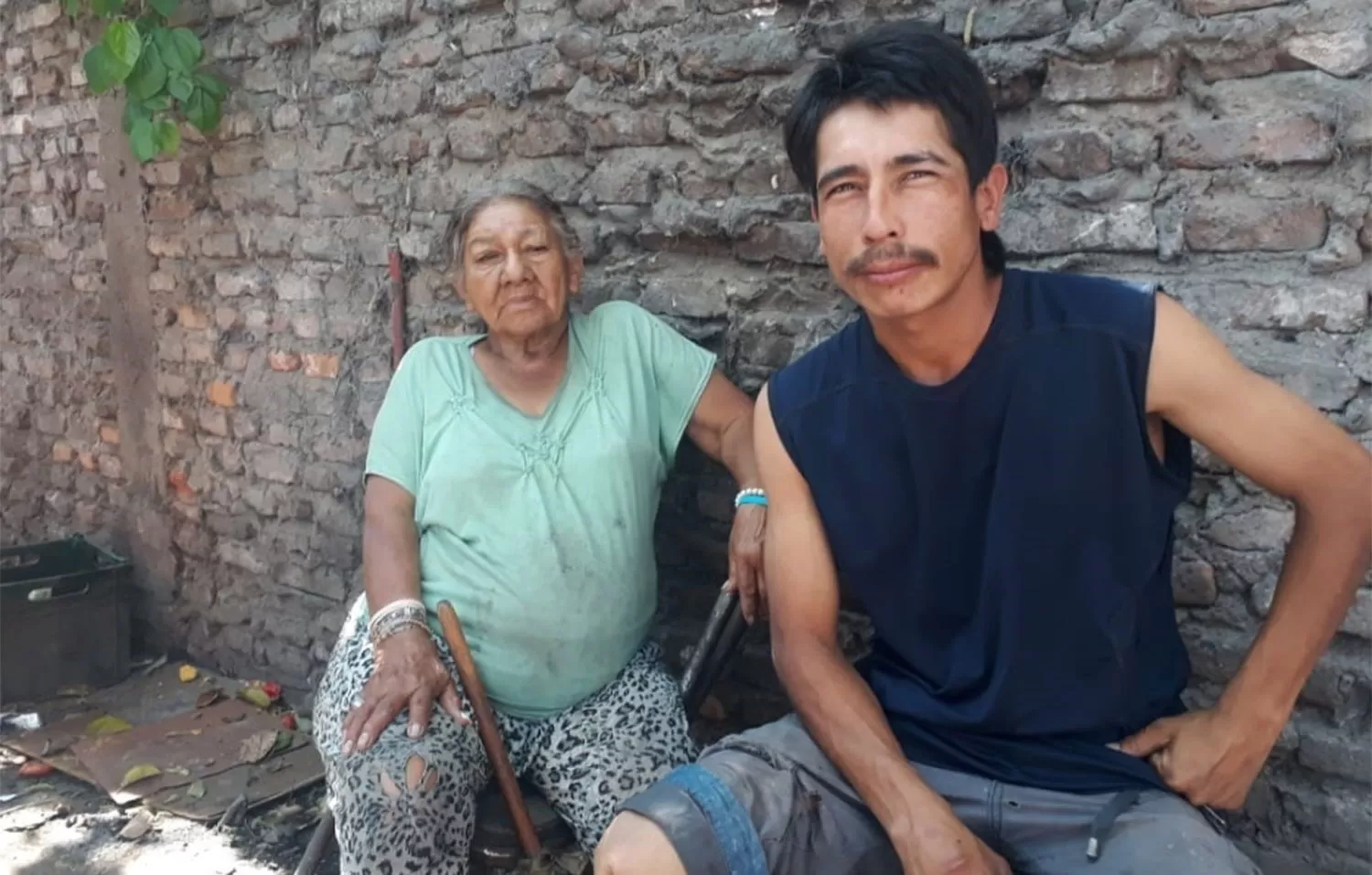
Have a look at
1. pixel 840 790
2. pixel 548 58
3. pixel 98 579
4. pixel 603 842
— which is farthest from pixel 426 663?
pixel 98 579

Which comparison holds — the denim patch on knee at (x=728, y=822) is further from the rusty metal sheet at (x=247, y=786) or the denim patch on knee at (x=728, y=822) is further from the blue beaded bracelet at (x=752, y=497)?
the rusty metal sheet at (x=247, y=786)

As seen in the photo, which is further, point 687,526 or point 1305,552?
point 687,526

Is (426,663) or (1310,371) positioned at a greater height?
(1310,371)

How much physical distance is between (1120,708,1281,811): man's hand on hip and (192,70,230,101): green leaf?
10.6 ft

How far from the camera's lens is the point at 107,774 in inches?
146

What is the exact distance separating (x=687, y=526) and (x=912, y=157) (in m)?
1.35

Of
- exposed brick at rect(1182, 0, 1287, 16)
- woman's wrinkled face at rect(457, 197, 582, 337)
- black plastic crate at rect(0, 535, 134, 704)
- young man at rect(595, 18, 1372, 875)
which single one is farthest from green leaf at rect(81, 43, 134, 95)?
exposed brick at rect(1182, 0, 1287, 16)

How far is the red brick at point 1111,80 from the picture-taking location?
216cm

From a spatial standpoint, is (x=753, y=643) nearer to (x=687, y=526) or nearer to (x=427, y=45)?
(x=687, y=526)

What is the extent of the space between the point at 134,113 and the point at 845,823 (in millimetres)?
3219

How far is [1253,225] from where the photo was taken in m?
2.08

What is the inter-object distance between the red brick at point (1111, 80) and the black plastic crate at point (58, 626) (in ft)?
11.8

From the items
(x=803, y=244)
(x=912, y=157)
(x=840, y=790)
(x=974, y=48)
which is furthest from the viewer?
(x=803, y=244)

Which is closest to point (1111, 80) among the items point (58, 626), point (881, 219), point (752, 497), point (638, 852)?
point (881, 219)
